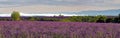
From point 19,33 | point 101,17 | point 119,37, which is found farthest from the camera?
point 101,17

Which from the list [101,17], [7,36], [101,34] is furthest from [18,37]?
[101,17]

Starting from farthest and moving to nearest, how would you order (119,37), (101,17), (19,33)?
(101,17) < (19,33) < (119,37)

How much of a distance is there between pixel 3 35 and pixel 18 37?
20 cm

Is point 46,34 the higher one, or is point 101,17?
point 46,34

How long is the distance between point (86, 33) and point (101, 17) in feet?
85.2

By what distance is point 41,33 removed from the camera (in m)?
5.30

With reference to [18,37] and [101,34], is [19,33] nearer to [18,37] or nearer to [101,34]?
[18,37]

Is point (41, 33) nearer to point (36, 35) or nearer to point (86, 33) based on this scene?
point (36, 35)

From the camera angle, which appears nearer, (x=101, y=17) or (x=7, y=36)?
(x=7, y=36)

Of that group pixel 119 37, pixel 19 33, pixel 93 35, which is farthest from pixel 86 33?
pixel 19 33

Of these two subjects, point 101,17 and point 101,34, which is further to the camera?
point 101,17

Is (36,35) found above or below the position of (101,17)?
above

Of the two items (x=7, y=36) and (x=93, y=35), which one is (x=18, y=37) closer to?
(x=7, y=36)

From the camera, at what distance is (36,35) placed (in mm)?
5199
